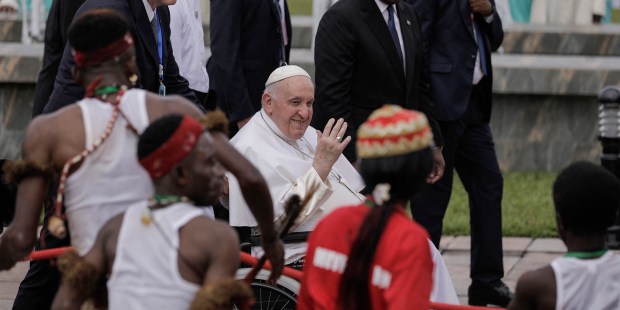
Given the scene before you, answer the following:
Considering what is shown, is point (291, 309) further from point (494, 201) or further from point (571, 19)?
point (571, 19)

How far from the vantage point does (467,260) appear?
946cm

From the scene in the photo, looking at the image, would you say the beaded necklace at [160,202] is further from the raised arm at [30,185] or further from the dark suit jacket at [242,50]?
the dark suit jacket at [242,50]

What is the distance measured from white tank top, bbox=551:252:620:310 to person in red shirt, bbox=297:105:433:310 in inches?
16.8

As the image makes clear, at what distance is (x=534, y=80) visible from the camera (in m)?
12.7

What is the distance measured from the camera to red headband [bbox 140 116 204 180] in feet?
13.3

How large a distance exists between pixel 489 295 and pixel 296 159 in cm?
193

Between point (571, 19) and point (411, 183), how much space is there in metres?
11.4

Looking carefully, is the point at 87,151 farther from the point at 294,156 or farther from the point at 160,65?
the point at 294,156

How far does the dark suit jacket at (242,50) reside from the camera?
8.63 m

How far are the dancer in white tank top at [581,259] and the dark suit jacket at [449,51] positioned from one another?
3.86 m

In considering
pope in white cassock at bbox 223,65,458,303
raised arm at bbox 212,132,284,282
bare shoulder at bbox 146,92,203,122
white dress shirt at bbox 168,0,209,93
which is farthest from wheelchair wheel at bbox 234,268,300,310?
white dress shirt at bbox 168,0,209,93

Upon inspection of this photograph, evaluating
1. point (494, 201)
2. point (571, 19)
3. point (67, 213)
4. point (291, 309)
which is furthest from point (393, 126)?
point (571, 19)

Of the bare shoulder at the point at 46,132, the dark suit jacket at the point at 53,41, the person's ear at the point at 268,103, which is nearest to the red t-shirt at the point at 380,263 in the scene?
the bare shoulder at the point at 46,132

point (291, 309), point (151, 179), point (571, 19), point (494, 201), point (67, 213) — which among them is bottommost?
point (571, 19)
